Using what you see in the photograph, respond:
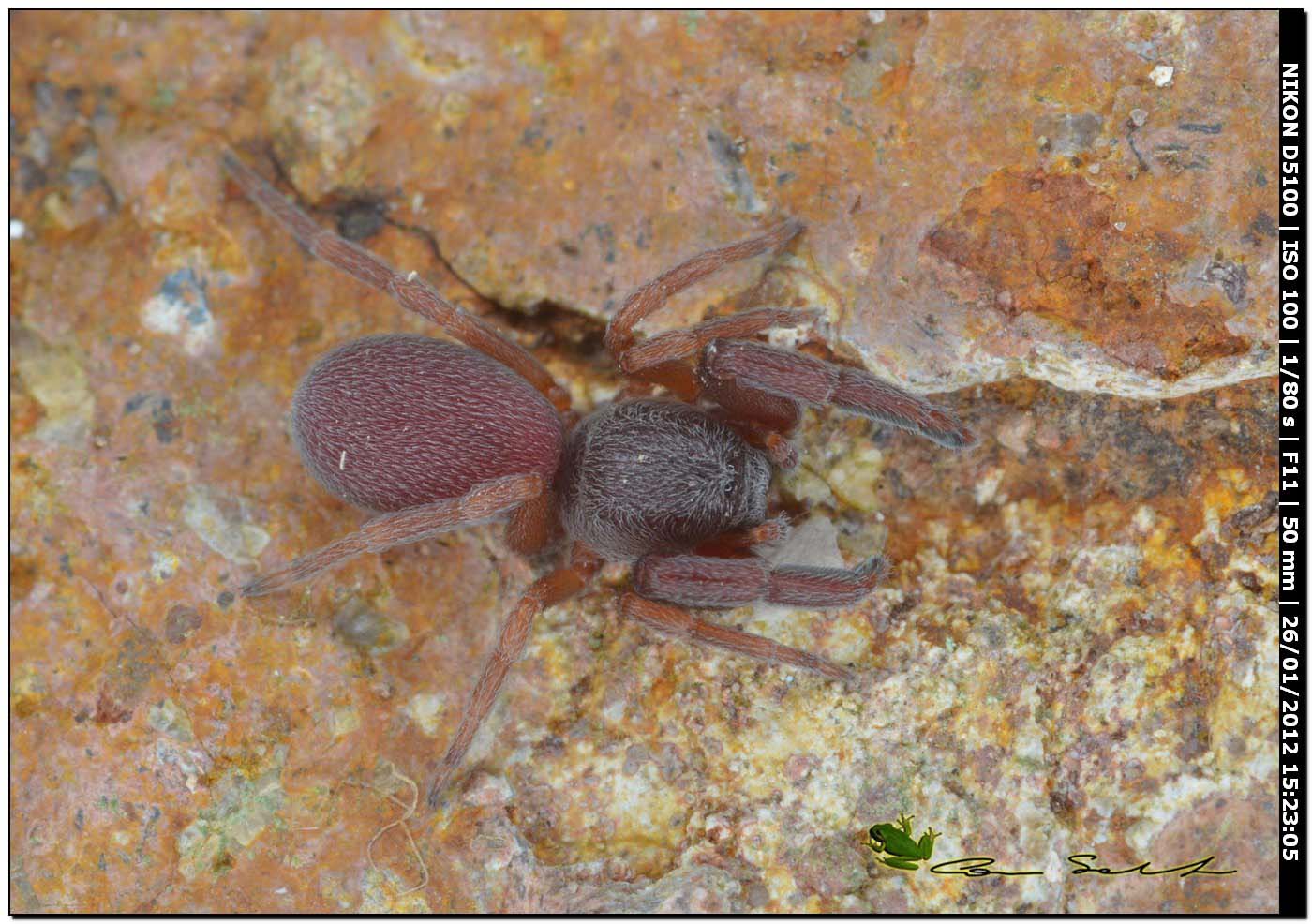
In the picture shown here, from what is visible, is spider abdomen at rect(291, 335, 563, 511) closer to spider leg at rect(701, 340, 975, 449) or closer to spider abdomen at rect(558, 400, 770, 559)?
spider abdomen at rect(558, 400, 770, 559)

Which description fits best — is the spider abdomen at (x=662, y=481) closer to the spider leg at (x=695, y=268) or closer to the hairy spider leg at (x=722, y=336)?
A: the hairy spider leg at (x=722, y=336)

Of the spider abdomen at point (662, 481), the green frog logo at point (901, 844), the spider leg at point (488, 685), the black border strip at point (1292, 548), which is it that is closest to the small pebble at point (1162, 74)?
the black border strip at point (1292, 548)

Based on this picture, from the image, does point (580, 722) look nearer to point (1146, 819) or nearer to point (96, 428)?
point (1146, 819)

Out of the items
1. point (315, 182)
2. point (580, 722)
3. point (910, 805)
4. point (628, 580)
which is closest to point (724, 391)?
point (628, 580)

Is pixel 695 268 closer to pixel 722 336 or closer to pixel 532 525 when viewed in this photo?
pixel 722 336
